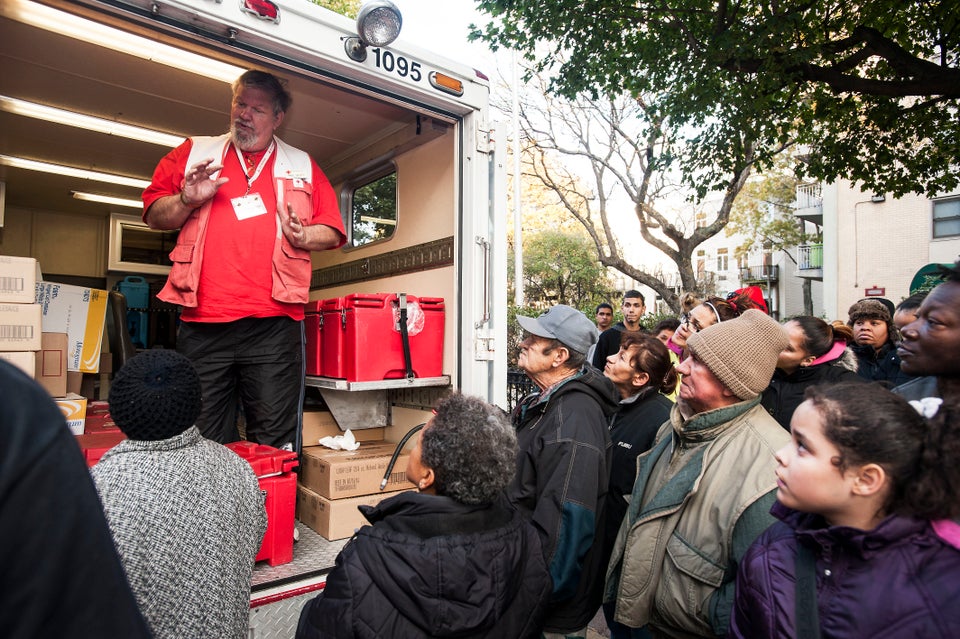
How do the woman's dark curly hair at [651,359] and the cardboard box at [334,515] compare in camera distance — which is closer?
the woman's dark curly hair at [651,359]

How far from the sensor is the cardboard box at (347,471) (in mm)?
3459

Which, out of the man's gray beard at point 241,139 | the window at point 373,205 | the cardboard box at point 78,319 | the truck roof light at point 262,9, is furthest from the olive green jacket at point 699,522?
the cardboard box at point 78,319

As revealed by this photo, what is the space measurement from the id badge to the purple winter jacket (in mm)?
2949

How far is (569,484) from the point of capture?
2273 mm

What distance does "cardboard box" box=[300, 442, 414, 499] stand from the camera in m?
3.46

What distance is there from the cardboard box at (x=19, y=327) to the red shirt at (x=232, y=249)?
878 mm

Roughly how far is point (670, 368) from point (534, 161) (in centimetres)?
1522

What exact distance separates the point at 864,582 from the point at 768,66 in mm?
6573

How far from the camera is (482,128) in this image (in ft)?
11.4

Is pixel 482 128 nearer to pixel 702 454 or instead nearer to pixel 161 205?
pixel 161 205

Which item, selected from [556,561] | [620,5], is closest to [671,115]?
[620,5]

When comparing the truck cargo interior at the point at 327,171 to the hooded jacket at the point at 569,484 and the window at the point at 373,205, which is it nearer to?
the window at the point at 373,205

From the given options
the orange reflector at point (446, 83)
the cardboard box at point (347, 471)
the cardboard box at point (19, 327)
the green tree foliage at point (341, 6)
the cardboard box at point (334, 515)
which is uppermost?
the green tree foliage at point (341, 6)

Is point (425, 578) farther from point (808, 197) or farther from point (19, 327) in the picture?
point (808, 197)
